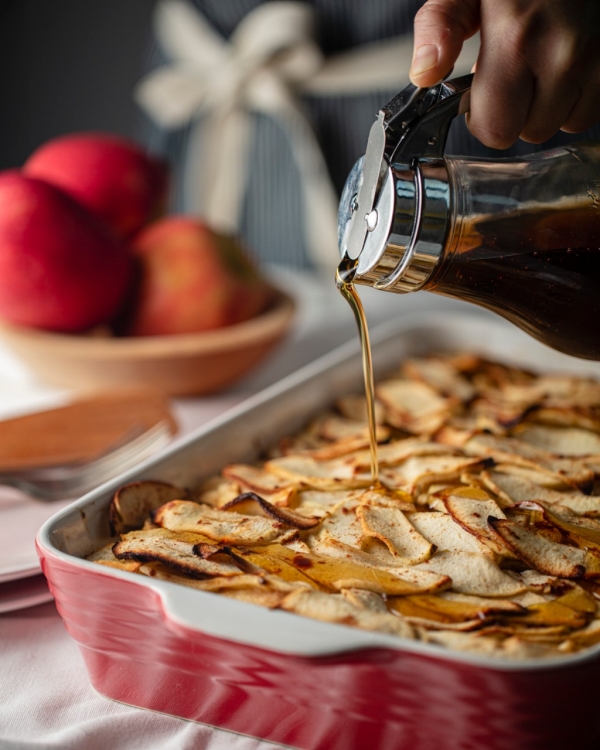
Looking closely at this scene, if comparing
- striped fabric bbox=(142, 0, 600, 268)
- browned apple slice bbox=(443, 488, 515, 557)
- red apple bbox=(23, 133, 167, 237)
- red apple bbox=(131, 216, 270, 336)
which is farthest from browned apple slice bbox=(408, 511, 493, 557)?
striped fabric bbox=(142, 0, 600, 268)

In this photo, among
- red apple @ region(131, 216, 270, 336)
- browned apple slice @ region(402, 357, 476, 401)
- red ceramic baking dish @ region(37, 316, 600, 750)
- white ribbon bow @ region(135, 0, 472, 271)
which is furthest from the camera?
white ribbon bow @ region(135, 0, 472, 271)

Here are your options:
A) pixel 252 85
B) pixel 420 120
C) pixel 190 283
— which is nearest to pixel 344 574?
pixel 420 120

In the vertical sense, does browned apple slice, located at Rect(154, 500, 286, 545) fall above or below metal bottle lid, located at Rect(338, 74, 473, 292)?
below

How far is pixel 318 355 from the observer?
1.22 meters

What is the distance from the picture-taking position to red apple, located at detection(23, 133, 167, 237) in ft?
3.83

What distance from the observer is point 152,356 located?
996 mm

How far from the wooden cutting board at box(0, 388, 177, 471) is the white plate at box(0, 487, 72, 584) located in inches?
1.9

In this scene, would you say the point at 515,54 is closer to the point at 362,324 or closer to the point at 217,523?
the point at 362,324

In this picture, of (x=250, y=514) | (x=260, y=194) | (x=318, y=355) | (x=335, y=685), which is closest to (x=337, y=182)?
(x=260, y=194)

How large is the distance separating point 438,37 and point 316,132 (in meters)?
1.03

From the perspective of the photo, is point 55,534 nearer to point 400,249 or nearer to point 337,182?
point 400,249

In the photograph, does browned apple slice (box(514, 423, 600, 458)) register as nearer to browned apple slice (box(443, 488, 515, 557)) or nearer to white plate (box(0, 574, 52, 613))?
browned apple slice (box(443, 488, 515, 557))

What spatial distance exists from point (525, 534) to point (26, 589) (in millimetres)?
373

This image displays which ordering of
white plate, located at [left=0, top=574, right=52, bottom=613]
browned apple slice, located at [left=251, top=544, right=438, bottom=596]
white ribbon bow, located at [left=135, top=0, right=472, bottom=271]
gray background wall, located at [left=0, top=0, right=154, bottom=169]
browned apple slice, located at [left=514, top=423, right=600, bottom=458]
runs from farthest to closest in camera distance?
gray background wall, located at [left=0, top=0, right=154, bottom=169] → white ribbon bow, located at [left=135, top=0, right=472, bottom=271] → browned apple slice, located at [left=514, top=423, right=600, bottom=458] → white plate, located at [left=0, top=574, right=52, bottom=613] → browned apple slice, located at [left=251, top=544, right=438, bottom=596]
